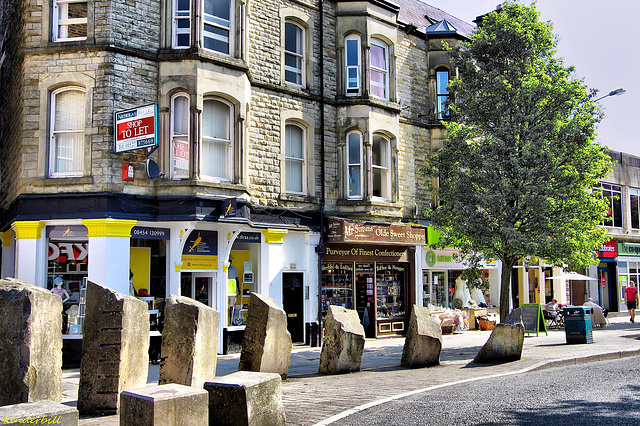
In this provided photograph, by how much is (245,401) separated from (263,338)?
3.79m

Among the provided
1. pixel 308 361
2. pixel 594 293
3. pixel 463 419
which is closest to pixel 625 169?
pixel 594 293

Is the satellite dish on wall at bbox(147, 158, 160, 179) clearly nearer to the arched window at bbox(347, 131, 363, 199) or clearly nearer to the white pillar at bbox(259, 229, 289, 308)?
the white pillar at bbox(259, 229, 289, 308)

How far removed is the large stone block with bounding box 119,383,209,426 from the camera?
608 centimetres

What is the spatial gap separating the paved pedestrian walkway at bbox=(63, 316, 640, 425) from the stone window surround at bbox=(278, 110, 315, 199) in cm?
486

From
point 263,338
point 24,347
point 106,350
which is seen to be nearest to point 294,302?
point 263,338

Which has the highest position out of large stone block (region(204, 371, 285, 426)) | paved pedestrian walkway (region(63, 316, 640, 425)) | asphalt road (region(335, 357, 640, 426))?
large stone block (region(204, 371, 285, 426))

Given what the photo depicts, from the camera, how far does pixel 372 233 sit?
19.6 m

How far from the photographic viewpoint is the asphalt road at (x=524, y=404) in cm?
719

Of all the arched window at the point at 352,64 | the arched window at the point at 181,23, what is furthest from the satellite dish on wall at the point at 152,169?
the arched window at the point at 352,64

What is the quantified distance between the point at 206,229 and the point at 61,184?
3778 mm

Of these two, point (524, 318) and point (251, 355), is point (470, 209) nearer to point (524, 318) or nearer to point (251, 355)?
point (524, 318)

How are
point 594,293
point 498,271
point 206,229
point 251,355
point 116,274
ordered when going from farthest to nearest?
point 594,293, point 498,271, point 206,229, point 116,274, point 251,355

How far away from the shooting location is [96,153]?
14.8 metres

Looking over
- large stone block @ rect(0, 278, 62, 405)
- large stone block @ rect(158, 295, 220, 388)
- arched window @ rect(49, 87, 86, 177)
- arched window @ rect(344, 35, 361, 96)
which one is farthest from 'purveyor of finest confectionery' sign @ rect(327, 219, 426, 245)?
large stone block @ rect(0, 278, 62, 405)
